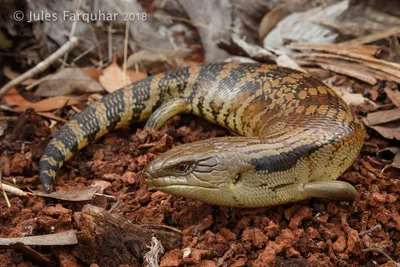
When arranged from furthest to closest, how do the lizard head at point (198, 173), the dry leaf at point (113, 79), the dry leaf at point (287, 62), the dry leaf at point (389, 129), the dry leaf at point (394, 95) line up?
1. the dry leaf at point (113, 79)
2. the dry leaf at point (287, 62)
3. the dry leaf at point (394, 95)
4. the dry leaf at point (389, 129)
5. the lizard head at point (198, 173)

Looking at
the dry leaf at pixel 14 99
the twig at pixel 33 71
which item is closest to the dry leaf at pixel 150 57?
the twig at pixel 33 71

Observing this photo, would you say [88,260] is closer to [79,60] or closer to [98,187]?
[98,187]

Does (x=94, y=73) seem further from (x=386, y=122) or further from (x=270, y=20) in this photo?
(x=386, y=122)

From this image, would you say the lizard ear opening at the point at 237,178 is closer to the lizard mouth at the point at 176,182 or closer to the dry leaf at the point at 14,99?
the lizard mouth at the point at 176,182

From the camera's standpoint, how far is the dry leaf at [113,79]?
17.9 feet

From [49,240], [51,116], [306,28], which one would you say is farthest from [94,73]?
[49,240]

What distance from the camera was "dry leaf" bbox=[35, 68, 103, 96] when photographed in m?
5.36

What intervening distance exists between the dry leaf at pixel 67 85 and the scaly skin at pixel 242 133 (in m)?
0.51

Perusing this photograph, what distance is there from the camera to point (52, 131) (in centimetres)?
478

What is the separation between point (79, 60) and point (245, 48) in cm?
224

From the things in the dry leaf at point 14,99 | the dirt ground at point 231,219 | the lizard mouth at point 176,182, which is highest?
the lizard mouth at point 176,182

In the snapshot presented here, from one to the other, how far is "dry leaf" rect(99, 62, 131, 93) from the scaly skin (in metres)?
0.47

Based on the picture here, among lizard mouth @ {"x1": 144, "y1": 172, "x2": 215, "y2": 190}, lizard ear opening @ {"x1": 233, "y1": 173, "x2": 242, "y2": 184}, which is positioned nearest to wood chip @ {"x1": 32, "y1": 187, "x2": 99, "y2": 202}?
lizard mouth @ {"x1": 144, "y1": 172, "x2": 215, "y2": 190}

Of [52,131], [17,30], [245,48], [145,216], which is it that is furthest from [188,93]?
[17,30]
